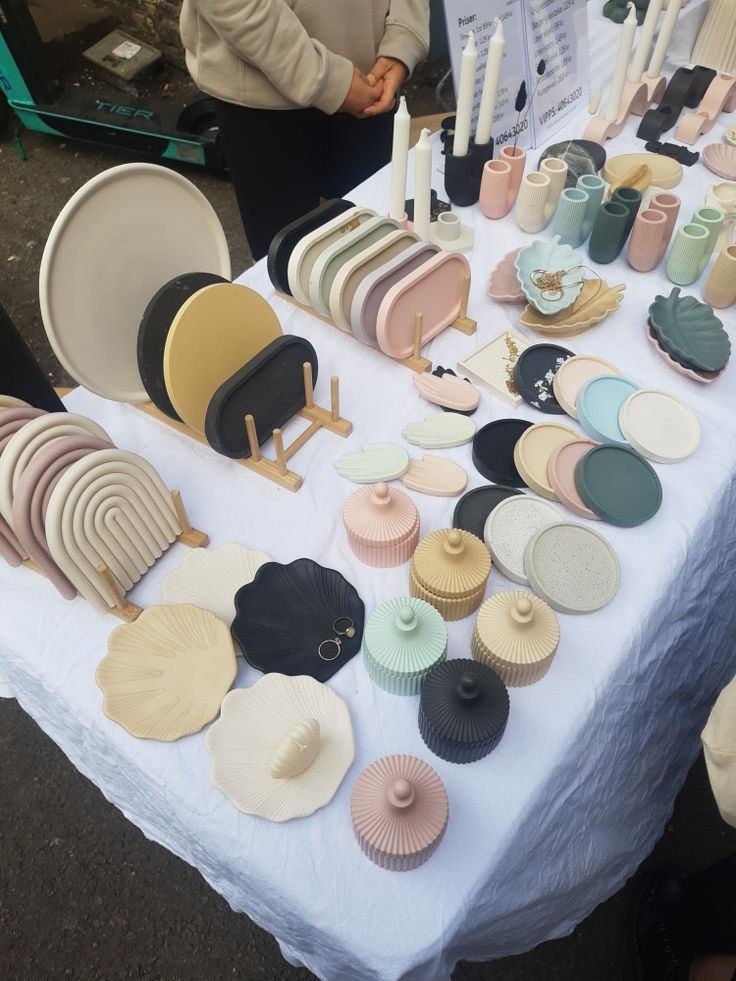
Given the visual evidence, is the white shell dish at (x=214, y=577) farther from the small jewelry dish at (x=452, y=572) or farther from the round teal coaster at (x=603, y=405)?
the round teal coaster at (x=603, y=405)

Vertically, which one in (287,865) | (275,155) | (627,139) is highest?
(627,139)

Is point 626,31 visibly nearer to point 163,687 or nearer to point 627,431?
point 627,431

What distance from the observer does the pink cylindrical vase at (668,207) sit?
1263 millimetres

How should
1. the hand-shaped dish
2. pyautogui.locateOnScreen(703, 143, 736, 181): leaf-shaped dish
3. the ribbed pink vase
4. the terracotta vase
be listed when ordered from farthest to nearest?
pyautogui.locateOnScreen(703, 143, 736, 181): leaf-shaped dish
the terracotta vase
the ribbed pink vase
the hand-shaped dish

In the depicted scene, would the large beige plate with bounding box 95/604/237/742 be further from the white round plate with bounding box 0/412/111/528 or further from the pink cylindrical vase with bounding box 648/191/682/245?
the pink cylindrical vase with bounding box 648/191/682/245

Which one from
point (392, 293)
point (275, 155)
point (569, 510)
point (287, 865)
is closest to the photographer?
point (287, 865)

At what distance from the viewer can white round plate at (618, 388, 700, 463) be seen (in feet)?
3.39

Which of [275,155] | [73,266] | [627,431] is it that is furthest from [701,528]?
[275,155]

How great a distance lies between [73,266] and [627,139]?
134 cm

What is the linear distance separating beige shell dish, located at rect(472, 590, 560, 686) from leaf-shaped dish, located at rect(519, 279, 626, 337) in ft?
1.88

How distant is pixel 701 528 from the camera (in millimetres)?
987

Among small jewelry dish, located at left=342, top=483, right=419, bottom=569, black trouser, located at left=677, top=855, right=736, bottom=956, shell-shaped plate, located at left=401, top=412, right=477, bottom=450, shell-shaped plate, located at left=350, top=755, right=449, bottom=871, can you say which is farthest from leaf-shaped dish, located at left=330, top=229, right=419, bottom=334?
black trouser, located at left=677, top=855, right=736, bottom=956

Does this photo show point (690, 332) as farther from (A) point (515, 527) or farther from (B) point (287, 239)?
(B) point (287, 239)

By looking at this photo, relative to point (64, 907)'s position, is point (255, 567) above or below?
above
